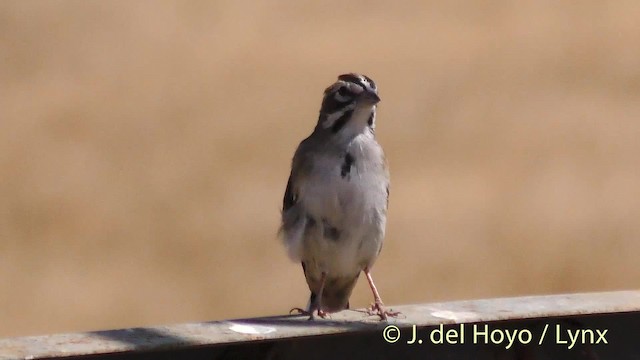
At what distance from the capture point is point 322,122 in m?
6.30

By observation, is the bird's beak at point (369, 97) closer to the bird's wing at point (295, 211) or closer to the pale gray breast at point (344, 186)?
the pale gray breast at point (344, 186)

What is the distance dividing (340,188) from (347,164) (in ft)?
0.37

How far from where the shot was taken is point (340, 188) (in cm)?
614

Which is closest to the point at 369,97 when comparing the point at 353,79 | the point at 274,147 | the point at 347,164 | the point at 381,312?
the point at 353,79

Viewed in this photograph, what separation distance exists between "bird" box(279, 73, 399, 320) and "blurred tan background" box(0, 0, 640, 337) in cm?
505

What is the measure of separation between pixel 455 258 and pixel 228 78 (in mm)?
2789

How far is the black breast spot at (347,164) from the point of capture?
6.16 m

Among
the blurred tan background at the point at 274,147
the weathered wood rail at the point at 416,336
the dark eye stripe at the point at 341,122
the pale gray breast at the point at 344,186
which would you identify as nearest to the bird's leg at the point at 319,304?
the weathered wood rail at the point at 416,336

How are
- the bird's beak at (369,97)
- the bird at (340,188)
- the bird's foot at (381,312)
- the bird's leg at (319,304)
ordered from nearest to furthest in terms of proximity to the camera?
the bird's foot at (381,312), the bird's leg at (319,304), the bird's beak at (369,97), the bird at (340,188)

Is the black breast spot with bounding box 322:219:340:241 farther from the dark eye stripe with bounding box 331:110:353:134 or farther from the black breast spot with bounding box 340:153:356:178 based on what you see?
the dark eye stripe with bounding box 331:110:353:134

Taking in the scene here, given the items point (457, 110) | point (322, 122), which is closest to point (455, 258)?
point (457, 110)

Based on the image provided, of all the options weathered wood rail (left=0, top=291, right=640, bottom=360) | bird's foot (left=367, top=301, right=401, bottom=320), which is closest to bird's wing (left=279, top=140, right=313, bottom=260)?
bird's foot (left=367, top=301, right=401, bottom=320)

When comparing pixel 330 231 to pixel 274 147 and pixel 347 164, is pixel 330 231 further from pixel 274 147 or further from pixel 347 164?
pixel 274 147

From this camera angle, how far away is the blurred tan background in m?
12.0
